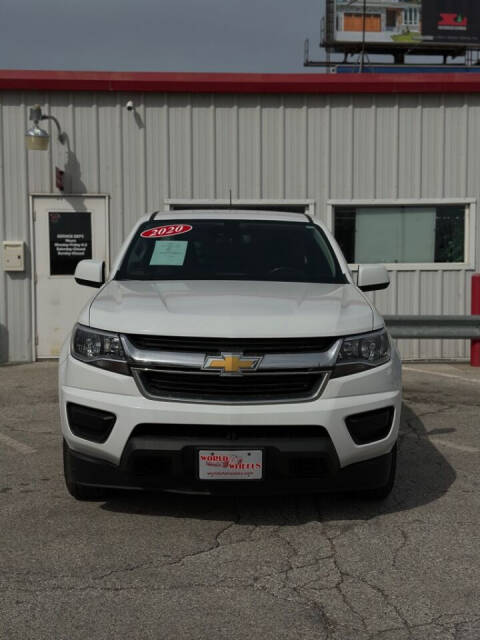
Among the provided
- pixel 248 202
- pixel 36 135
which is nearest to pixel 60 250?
pixel 36 135

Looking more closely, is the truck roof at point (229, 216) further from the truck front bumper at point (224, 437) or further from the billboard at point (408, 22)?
the billboard at point (408, 22)

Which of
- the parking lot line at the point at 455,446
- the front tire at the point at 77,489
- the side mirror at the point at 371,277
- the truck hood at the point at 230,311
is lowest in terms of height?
the parking lot line at the point at 455,446

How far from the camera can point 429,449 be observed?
5926 millimetres

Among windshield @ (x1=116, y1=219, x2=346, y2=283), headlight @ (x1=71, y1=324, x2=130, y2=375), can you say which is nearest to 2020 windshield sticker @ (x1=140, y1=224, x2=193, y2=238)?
windshield @ (x1=116, y1=219, x2=346, y2=283)

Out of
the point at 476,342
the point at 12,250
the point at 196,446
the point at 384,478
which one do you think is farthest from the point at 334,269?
the point at 12,250

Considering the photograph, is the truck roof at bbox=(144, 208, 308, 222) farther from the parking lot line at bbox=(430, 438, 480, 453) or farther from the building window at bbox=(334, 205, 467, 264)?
the building window at bbox=(334, 205, 467, 264)

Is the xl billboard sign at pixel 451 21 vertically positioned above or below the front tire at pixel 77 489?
above

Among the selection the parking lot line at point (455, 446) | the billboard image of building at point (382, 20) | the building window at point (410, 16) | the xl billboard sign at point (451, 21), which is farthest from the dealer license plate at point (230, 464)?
the building window at point (410, 16)

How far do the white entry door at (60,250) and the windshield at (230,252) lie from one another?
516 cm

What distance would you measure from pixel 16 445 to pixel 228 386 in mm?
2760

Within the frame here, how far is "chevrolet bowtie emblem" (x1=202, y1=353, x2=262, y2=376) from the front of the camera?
3898 millimetres

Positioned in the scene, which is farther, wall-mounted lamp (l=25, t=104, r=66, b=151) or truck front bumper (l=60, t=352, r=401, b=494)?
wall-mounted lamp (l=25, t=104, r=66, b=151)

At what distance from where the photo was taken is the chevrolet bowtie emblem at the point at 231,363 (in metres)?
3.90

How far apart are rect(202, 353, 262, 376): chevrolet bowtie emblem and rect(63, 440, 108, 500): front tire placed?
100 cm
